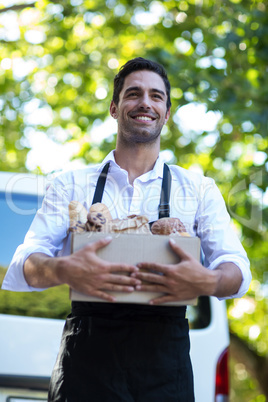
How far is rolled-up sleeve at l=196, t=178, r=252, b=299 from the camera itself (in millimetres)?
1761

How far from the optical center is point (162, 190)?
1946 millimetres

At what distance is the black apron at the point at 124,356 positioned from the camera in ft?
5.58

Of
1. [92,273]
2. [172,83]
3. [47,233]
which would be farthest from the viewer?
[172,83]

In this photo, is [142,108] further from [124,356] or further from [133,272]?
[124,356]

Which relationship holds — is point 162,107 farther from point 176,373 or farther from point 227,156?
point 227,156

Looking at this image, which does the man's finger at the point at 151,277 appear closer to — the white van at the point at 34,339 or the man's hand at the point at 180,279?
the man's hand at the point at 180,279

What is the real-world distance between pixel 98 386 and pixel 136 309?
0.87 ft

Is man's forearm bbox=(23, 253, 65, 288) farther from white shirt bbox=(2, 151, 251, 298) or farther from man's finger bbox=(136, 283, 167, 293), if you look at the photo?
man's finger bbox=(136, 283, 167, 293)

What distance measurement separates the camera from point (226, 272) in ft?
5.48

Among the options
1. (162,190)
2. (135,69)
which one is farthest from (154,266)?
(135,69)

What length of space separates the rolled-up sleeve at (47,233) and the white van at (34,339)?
2.39 feet

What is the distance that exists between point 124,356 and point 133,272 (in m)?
0.33

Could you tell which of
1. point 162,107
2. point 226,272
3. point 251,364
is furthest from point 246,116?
point 251,364

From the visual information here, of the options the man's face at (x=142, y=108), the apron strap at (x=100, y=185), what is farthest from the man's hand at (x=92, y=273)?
the man's face at (x=142, y=108)
